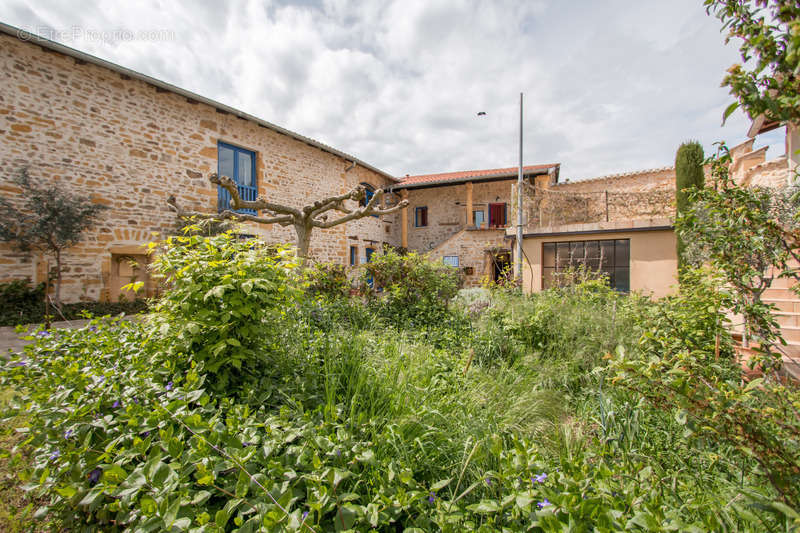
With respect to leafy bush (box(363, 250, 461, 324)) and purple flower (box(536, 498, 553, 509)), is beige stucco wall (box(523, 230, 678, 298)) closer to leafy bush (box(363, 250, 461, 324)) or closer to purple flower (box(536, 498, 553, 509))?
leafy bush (box(363, 250, 461, 324))

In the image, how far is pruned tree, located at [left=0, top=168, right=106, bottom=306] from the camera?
661 centimetres

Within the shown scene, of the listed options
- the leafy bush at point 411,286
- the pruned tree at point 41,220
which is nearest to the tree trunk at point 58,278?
the pruned tree at point 41,220

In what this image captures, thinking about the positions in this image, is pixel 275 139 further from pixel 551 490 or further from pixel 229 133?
pixel 551 490

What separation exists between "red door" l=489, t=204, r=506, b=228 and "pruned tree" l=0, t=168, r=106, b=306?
1435cm

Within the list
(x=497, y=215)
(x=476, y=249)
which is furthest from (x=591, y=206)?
(x=497, y=215)

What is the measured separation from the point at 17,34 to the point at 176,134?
10.1 ft

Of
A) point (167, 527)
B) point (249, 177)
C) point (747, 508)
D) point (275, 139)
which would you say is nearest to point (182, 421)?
point (167, 527)

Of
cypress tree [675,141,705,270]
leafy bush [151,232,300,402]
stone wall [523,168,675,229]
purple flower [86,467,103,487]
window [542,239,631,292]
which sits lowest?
purple flower [86,467,103,487]

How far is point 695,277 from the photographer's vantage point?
3287 millimetres

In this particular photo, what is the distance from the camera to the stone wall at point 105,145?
6.79 m

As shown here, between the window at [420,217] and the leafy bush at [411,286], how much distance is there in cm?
1172

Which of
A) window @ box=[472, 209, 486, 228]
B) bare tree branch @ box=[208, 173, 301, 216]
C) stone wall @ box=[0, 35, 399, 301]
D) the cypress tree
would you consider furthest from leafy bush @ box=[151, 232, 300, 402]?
window @ box=[472, 209, 486, 228]

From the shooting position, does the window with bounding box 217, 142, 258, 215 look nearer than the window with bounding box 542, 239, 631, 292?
No

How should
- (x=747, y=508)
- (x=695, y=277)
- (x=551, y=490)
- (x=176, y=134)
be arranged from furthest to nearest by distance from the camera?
(x=176, y=134) → (x=695, y=277) → (x=551, y=490) → (x=747, y=508)
